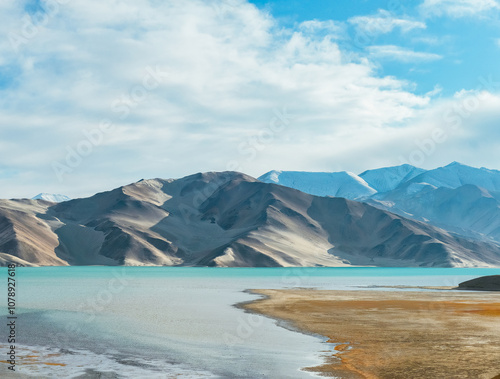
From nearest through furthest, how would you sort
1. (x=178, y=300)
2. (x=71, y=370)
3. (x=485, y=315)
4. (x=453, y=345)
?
(x=71, y=370) < (x=453, y=345) < (x=485, y=315) < (x=178, y=300)

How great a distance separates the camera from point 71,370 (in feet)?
77.2

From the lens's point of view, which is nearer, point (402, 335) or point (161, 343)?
point (161, 343)

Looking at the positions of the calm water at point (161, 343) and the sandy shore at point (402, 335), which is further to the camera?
the calm water at point (161, 343)

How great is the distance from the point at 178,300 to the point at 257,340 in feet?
109

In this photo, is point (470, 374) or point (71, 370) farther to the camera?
point (71, 370)

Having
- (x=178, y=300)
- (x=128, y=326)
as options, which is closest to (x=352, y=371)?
(x=128, y=326)

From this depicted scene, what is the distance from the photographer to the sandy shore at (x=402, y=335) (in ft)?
76.8

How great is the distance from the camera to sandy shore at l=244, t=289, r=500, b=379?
23.4 meters

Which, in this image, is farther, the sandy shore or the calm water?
the calm water

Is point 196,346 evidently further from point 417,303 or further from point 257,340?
point 417,303

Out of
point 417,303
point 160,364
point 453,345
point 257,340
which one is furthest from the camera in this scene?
point 417,303

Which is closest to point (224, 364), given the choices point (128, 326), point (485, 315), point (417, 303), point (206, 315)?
point (128, 326)

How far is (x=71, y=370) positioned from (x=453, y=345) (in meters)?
18.9

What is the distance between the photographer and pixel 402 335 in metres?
33.3
